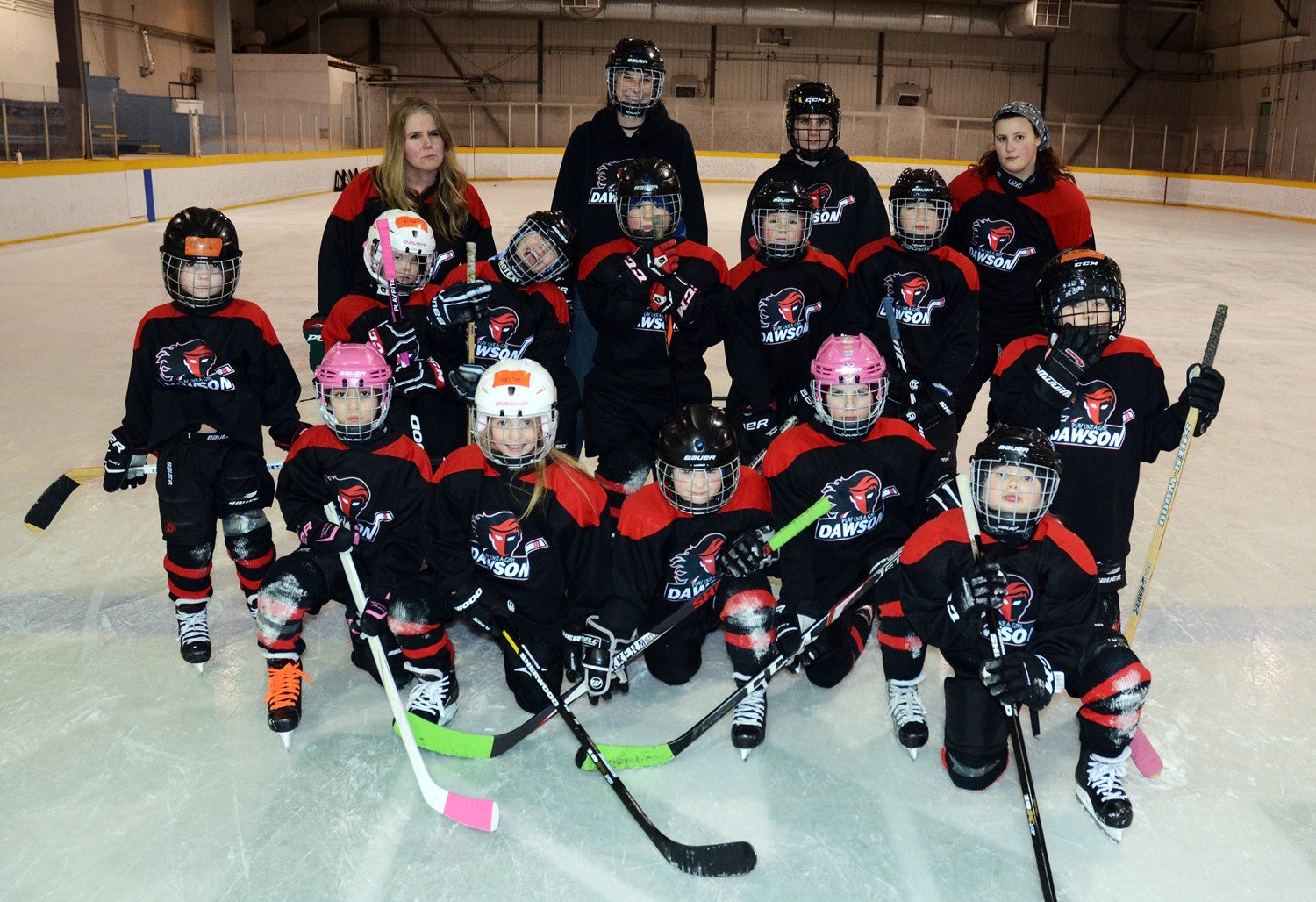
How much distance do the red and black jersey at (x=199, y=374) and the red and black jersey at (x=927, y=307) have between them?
148 cm

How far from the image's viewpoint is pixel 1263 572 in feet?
9.85

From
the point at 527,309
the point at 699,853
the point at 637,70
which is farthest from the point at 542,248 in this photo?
the point at 699,853

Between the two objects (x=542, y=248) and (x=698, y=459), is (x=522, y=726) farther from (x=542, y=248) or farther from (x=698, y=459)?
(x=542, y=248)

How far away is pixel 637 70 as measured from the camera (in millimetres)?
2969

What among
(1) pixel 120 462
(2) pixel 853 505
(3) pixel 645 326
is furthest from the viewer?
(3) pixel 645 326

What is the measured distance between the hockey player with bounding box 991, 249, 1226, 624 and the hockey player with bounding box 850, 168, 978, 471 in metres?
0.35

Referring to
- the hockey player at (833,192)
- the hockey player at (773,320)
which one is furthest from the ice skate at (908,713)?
the hockey player at (833,192)

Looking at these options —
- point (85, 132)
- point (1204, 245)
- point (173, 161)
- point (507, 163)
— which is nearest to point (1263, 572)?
point (1204, 245)

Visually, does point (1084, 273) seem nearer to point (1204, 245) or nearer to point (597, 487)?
point (597, 487)

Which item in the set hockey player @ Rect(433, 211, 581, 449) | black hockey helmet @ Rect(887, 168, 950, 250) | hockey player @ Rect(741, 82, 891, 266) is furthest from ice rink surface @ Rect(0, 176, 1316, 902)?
hockey player @ Rect(741, 82, 891, 266)

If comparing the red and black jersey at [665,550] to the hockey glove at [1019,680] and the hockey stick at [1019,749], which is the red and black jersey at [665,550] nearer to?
the hockey stick at [1019,749]

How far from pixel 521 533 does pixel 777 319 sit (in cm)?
99

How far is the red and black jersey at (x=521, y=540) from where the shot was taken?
7.30ft

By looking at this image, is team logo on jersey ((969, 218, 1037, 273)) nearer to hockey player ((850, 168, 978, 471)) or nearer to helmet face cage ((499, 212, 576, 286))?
hockey player ((850, 168, 978, 471))
